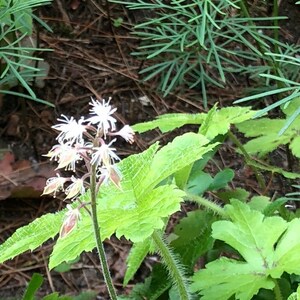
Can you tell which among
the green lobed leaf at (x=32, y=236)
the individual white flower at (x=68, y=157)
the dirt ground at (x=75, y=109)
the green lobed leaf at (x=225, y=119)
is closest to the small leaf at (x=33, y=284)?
the green lobed leaf at (x=32, y=236)

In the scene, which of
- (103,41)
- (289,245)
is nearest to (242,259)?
(289,245)

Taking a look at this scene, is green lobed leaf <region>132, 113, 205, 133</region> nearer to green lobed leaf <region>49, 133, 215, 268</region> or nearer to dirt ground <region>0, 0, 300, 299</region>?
green lobed leaf <region>49, 133, 215, 268</region>

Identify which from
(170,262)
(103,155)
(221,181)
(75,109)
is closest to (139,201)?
(170,262)

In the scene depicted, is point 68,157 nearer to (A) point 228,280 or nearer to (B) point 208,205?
(A) point 228,280

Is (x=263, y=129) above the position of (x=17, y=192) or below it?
above

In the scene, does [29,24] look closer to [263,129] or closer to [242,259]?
[263,129]

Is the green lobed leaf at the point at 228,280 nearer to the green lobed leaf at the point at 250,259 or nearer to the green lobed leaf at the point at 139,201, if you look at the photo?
the green lobed leaf at the point at 250,259
